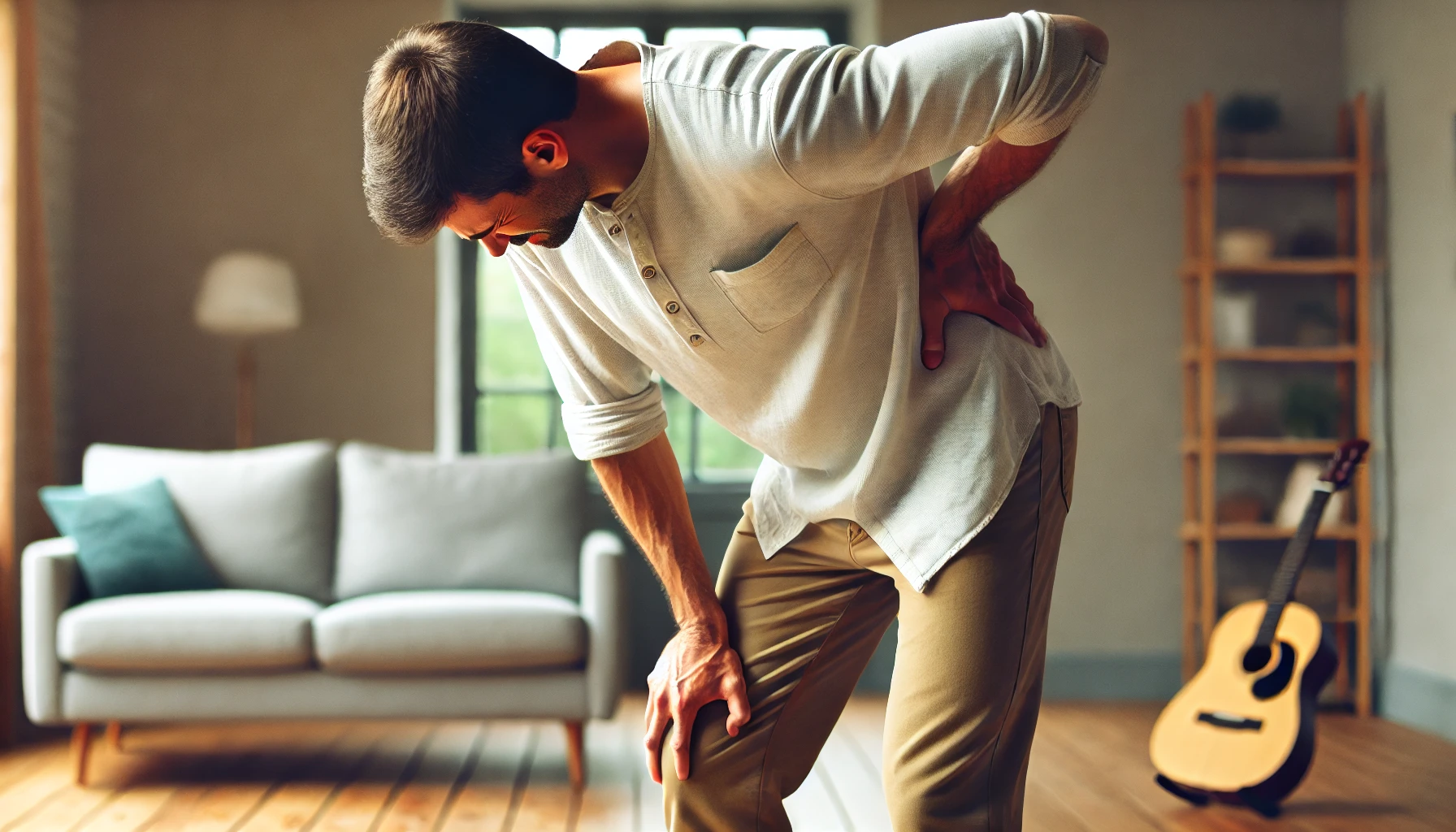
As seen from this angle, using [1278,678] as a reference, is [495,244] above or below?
above

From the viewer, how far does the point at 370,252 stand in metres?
4.53

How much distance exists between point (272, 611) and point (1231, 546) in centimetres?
325

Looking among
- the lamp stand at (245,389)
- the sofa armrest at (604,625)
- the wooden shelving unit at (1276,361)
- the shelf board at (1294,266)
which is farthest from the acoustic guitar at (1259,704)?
the lamp stand at (245,389)

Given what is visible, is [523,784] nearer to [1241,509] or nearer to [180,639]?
[180,639]

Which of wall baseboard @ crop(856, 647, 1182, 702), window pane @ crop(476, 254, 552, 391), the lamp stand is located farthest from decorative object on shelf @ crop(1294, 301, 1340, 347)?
the lamp stand

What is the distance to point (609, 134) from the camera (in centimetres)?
108

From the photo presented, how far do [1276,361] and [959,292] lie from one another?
362 centimetres

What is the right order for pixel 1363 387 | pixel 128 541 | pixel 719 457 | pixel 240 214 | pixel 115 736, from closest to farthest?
pixel 128 541, pixel 115 736, pixel 1363 387, pixel 240 214, pixel 719 457

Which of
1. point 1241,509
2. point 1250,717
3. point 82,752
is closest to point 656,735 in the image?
point 1250,717

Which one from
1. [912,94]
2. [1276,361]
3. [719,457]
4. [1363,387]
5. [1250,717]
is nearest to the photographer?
[912,94]

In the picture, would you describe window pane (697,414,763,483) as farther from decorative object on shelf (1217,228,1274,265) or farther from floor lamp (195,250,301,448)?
decorative object on shelf (1217,228,1274,265)

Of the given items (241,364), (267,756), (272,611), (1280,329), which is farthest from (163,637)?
(1280,329)

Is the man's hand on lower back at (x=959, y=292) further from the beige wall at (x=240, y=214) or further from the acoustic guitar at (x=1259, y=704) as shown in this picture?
the beige wall at (x=240, y=214)

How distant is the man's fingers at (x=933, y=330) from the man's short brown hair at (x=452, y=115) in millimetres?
388
